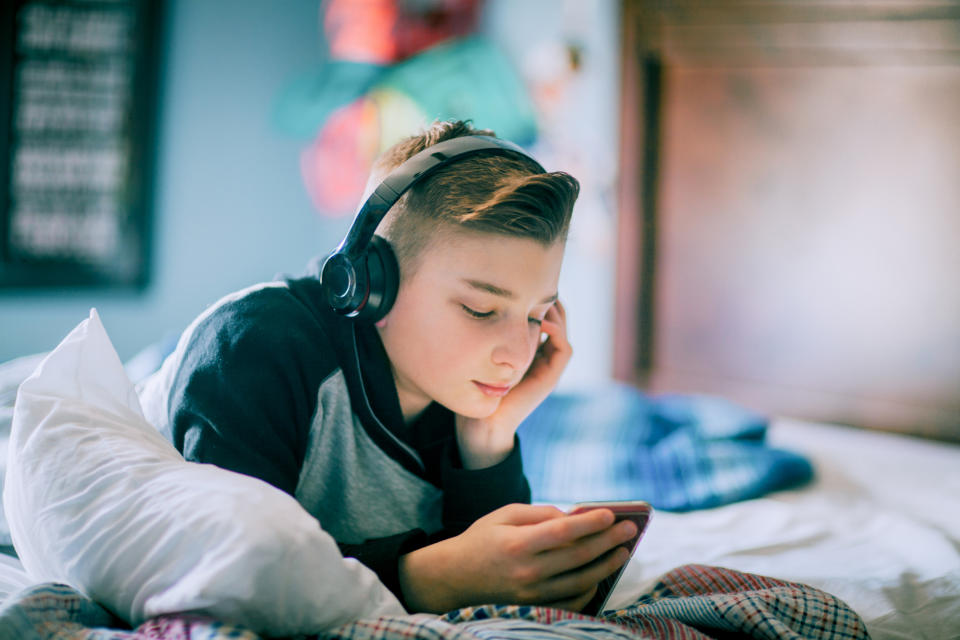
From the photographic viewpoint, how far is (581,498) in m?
0.99

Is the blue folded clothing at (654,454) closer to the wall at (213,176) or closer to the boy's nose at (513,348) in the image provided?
the boy's nose at (513,348)

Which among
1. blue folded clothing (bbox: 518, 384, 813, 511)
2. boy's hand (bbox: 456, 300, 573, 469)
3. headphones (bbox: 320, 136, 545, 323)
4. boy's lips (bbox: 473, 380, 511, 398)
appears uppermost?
headphones (bbox: 320, 136, 545, 323)

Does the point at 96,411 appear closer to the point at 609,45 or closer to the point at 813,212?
the point at 813,212

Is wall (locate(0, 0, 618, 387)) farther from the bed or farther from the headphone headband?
the headphone headband

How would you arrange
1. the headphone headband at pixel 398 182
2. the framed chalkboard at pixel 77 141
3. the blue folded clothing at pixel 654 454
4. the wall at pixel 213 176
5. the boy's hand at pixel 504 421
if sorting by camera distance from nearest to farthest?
the headphone headband at pixel 398 182
the boy's hand at pixel 504 421
the blue folded clothing at pixel 654 454
the framed chalkboard at pixel 77 141
the wall at pixel 213 176

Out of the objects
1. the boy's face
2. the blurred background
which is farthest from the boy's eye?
the blurred background

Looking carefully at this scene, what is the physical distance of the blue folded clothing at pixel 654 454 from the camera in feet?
3.28

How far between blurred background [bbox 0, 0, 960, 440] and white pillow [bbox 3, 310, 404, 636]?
0.93 metres

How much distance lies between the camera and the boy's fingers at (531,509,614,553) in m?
0.52

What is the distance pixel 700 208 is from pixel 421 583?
4.95 feet

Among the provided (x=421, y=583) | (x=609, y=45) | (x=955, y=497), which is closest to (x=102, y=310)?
(x=609, y=45)

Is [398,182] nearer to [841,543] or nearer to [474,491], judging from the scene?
[474,491]

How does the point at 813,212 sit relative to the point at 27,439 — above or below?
above

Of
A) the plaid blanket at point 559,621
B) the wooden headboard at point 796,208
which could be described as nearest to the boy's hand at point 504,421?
the plaid blanket at point 559,621
